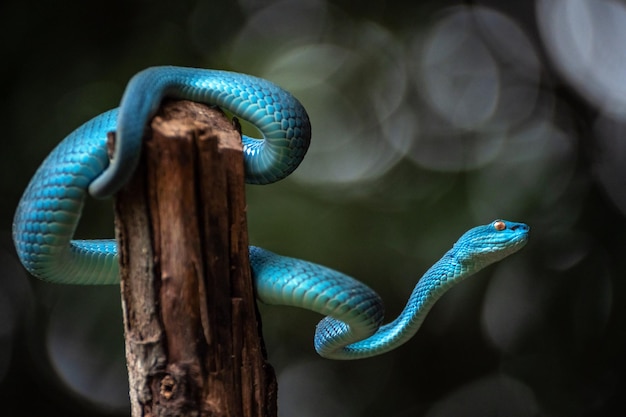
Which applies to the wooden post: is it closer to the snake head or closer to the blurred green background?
the snake head

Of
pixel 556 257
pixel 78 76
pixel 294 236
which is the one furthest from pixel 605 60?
pixel 78 76

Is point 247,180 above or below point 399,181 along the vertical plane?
above

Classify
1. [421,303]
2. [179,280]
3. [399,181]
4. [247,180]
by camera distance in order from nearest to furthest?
[179,280]
[247,180]
[421,303]
[399,181]

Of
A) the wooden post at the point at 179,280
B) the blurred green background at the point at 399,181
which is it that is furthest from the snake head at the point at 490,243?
the blurred green background at the point at 399,181

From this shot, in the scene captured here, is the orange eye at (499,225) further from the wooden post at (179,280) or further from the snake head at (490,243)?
the wooden post at (179,280)

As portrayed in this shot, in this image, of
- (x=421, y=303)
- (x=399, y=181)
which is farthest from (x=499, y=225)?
(x=399, y=181)

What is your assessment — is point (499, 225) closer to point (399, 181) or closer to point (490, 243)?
point (490, 243)

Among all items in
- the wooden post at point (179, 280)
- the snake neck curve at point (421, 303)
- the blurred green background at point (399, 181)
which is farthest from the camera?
the blurred green background at point (399, 181)

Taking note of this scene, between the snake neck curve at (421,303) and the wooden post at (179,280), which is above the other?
the wooden post at (179,280)
